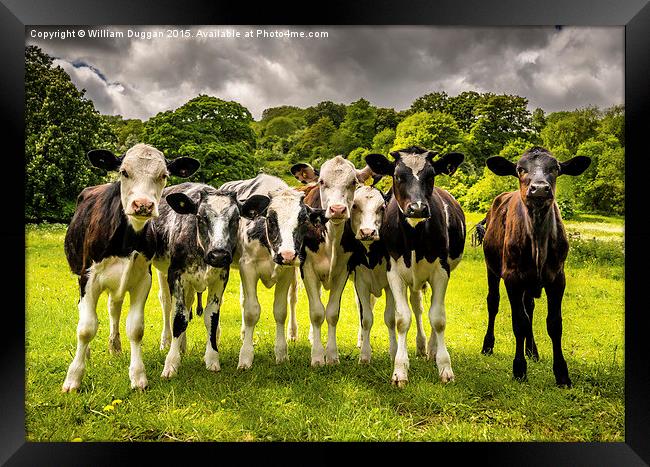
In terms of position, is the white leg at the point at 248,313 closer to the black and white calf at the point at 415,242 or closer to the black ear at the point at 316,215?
the black ear at the point at 316,215

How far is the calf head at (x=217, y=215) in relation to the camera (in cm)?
567

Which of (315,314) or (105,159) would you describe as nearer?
(105,159)

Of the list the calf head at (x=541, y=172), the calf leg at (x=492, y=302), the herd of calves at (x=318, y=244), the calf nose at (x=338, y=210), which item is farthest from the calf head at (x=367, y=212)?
the calf leg at (x=492, y=302)

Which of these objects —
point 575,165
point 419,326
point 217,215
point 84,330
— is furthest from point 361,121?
point 84,330

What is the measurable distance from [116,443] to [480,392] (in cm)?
349

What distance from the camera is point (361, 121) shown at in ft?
22.5

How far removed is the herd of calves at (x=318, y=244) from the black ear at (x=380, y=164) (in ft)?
0.04

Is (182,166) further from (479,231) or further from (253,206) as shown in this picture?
(479,231)

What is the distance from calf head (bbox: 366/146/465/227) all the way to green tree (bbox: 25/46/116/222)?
3.11 meters

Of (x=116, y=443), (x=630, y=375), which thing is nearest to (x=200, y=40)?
(x=116, y=443)

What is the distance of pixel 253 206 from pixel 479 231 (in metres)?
2.93
